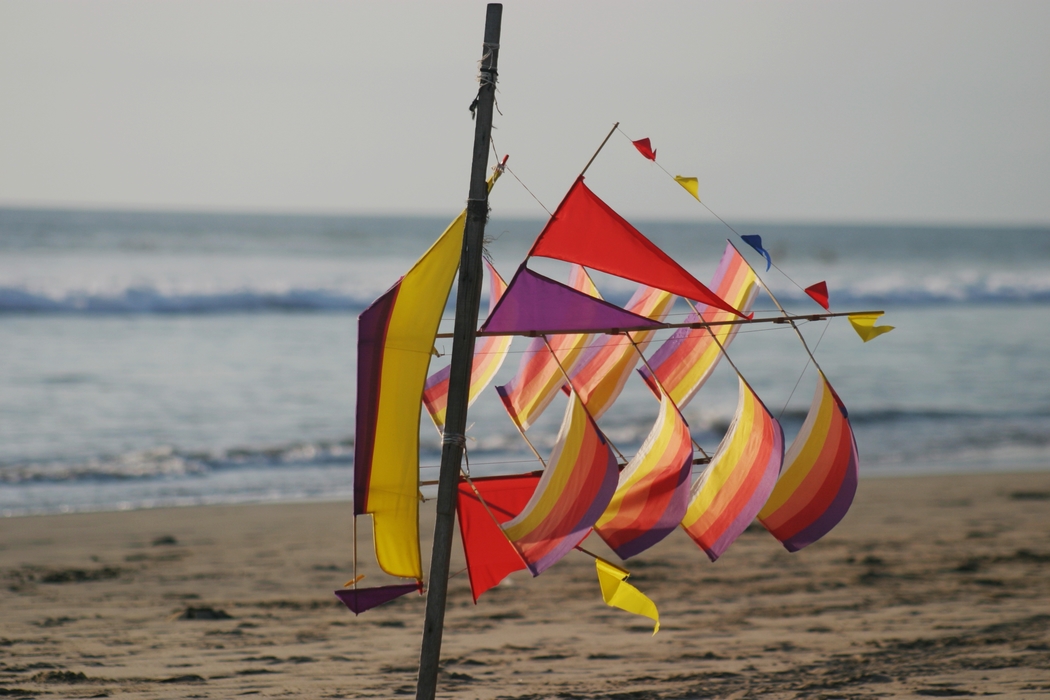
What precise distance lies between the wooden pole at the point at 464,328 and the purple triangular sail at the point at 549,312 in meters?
0.12

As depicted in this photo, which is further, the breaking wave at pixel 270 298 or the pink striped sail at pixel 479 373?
the breaking wave at pixel 270 298

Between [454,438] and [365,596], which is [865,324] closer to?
[454,438]

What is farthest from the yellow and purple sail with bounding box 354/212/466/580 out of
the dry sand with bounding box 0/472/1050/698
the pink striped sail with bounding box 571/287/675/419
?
the dry sand with bounding box 0/472/1050/698

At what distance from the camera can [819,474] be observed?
3.68m

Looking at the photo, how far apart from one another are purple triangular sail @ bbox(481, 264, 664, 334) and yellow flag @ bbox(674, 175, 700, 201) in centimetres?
62

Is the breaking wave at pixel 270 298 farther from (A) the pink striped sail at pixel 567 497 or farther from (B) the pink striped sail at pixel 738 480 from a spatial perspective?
(B) the pink striped sail at pixel 738 480

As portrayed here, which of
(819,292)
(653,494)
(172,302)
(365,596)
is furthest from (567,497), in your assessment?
(172,302)

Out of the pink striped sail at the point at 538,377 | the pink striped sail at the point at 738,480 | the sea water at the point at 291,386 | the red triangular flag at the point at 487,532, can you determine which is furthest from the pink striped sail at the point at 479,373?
the pink striped sail at the point at 738,480

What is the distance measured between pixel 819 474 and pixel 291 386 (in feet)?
39.9

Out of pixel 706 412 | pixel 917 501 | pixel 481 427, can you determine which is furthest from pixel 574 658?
pixel 706 412

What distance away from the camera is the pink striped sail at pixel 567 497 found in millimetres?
3439

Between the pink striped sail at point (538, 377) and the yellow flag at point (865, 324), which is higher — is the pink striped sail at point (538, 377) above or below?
below

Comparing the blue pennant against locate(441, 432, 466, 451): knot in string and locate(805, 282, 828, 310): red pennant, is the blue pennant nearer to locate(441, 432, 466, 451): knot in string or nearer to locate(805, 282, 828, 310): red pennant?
locate(805, 282, 828, 310): red pennant

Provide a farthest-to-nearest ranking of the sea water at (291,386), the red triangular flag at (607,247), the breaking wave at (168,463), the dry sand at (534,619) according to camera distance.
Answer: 1. the sea water at (291,386)
2. the breaking wave at (168,463)
3. the dry sand at (534,619)
4. the red triangular flag at (607,247)
